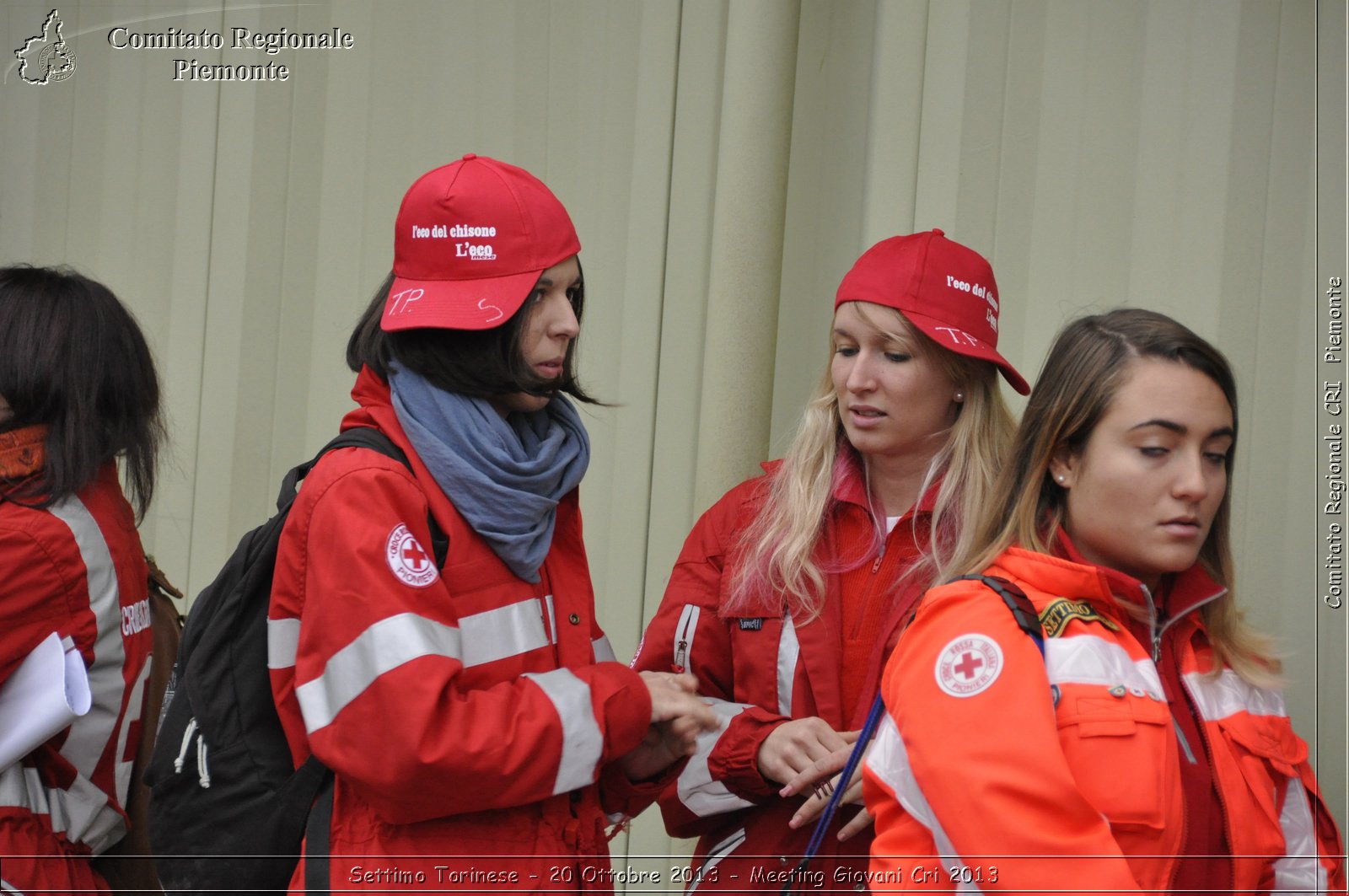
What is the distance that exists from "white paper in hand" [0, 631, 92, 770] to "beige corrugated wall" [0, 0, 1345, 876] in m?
2.16

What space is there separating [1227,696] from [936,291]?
110 cm

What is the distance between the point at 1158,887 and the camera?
190cm

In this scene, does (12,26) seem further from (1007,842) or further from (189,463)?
(1007,842)

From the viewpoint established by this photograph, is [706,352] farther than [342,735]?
Yes

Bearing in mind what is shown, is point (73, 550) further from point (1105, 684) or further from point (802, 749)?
point (1105, 684)

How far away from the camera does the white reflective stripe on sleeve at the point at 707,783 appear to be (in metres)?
2.68

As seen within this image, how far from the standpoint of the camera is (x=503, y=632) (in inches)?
90.7

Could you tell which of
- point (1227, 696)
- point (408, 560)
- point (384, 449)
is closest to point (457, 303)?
point (384, 449)

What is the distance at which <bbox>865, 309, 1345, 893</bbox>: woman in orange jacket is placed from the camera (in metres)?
1.80

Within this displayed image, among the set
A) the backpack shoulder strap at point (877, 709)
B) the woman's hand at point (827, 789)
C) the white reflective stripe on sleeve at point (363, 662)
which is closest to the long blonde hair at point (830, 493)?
the woman's hand at point (827, 789)

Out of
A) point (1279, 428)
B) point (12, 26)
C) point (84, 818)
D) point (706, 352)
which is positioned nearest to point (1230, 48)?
point (1279, 428)

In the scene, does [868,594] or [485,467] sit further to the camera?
[868,594]

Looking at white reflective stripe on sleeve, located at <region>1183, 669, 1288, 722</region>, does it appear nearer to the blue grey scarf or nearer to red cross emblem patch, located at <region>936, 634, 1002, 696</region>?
red cross emblem patch, located at <region>936, 634, 1002, 696</region>

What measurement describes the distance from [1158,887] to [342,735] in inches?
49.4
